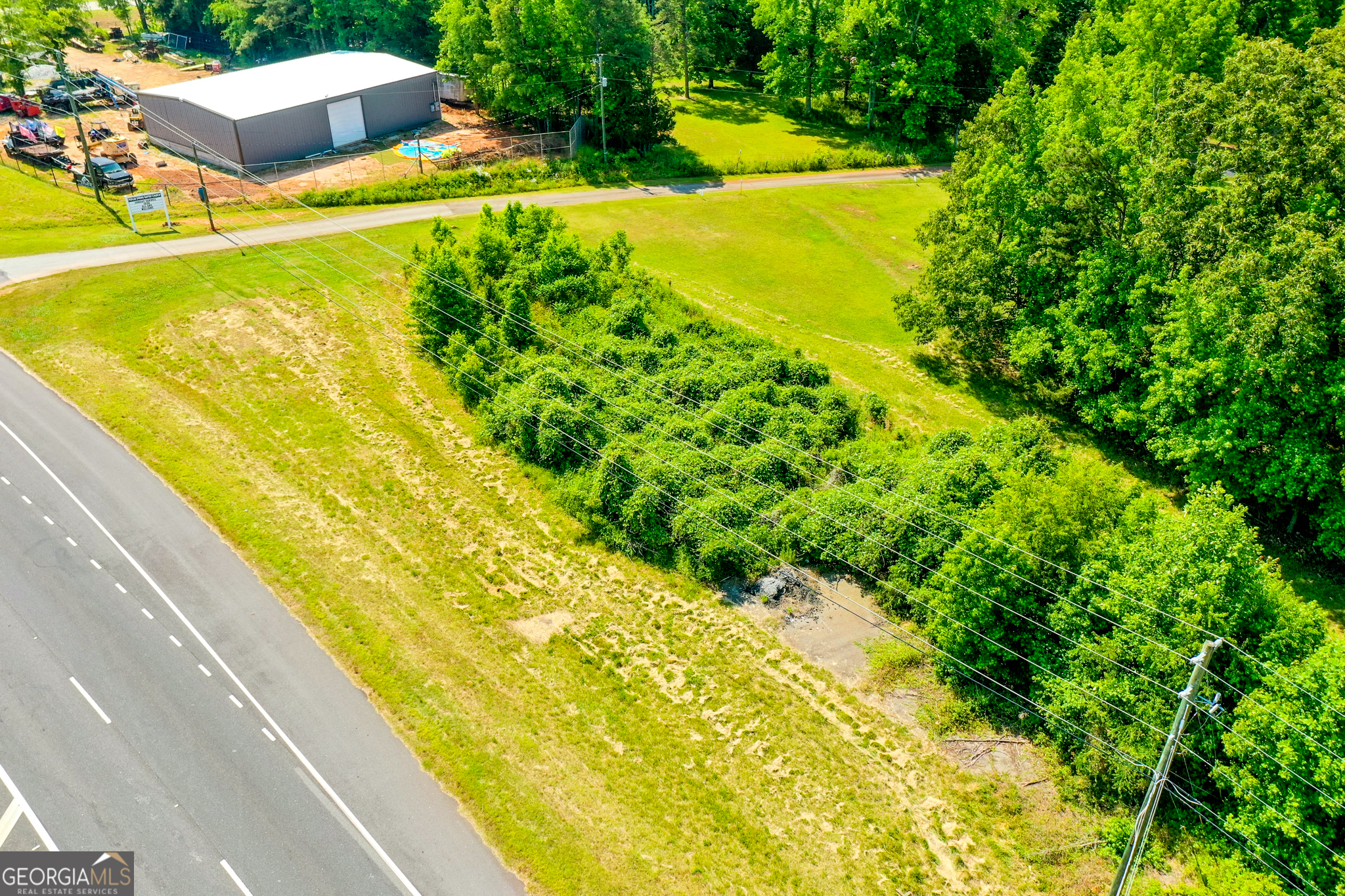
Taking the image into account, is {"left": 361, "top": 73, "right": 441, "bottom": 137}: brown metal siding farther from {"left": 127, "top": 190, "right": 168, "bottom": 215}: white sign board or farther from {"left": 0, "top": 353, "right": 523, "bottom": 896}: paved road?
{"left": 0, "top": 353, "right": 523, "bottom": 896}: paved road

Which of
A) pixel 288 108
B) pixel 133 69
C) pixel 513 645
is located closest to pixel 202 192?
pixel 288 108

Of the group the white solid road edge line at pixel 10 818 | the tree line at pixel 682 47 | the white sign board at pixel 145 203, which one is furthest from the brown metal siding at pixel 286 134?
the white solid road edge line at pixel 10 818

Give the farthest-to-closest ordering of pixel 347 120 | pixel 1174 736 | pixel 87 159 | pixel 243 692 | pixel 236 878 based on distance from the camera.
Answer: pixel 347 120, pixel 87 159, pixel 243 692, pixel 236 878, pixel 1174 736

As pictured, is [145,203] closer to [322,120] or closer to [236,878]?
[322,120]

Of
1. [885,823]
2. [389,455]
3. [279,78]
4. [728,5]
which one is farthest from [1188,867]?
[728,5]

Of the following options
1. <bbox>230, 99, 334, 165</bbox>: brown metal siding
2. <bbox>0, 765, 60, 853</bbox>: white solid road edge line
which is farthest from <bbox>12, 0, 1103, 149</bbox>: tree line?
<bbox>0, 765, 60, 853</bbox>: white solid road edge line
